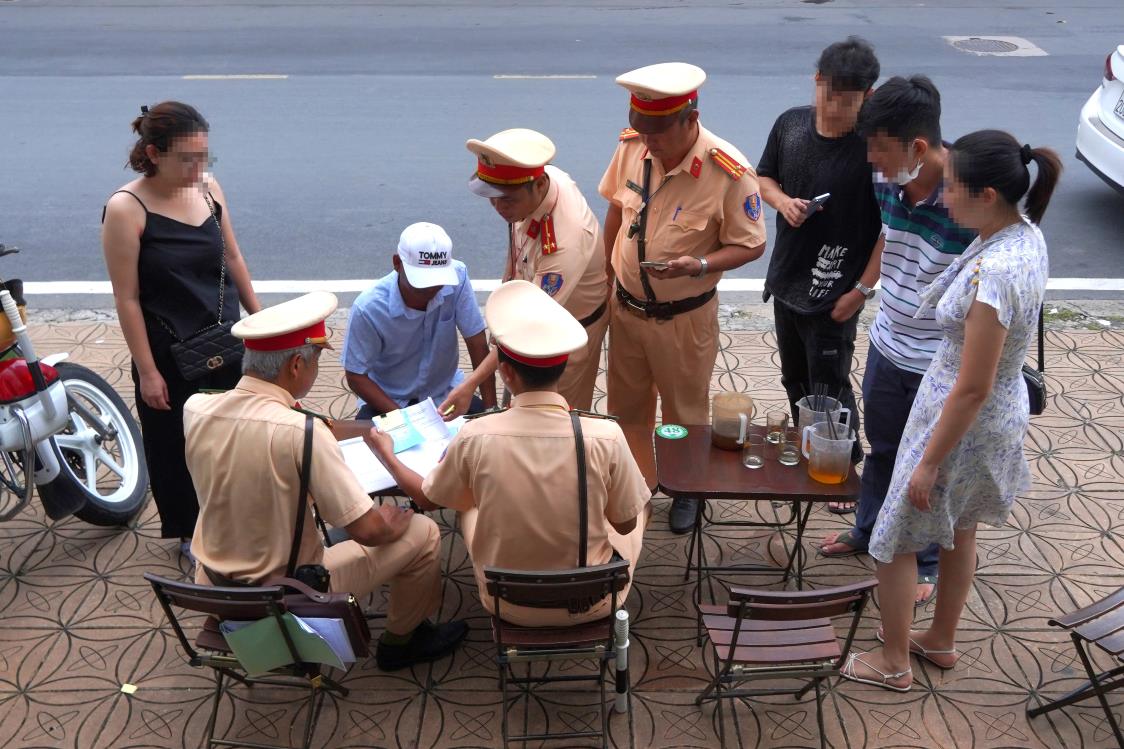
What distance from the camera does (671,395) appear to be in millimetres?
4367

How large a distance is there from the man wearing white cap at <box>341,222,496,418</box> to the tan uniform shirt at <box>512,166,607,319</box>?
12.2 inches

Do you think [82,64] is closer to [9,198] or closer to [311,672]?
[9,198]

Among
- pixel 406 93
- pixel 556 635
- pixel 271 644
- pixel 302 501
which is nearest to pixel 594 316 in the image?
pixel 556 635

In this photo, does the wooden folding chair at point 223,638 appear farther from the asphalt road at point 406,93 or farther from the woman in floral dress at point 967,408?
the asphalt road at point 406,93

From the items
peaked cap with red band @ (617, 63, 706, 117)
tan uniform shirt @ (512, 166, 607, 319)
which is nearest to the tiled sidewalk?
tan uniform shirt @ (512, 166, 607, 319)

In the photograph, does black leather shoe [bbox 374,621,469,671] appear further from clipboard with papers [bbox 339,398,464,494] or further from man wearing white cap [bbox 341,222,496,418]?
man wearing white cap [bbox 341,222,496,418]

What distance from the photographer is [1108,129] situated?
24.0ft

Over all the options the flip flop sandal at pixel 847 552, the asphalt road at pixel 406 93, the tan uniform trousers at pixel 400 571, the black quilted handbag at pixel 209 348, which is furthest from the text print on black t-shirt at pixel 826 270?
the asphalt road at pixel 406 93

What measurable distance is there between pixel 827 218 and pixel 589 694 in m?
2.11

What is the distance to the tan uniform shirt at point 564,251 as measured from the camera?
12.7ft

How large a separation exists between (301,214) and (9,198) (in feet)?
8.12

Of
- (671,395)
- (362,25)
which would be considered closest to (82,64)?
(362,25)

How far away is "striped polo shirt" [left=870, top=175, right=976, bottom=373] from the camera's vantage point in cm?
336

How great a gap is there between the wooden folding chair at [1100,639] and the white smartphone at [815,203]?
1755 mm
